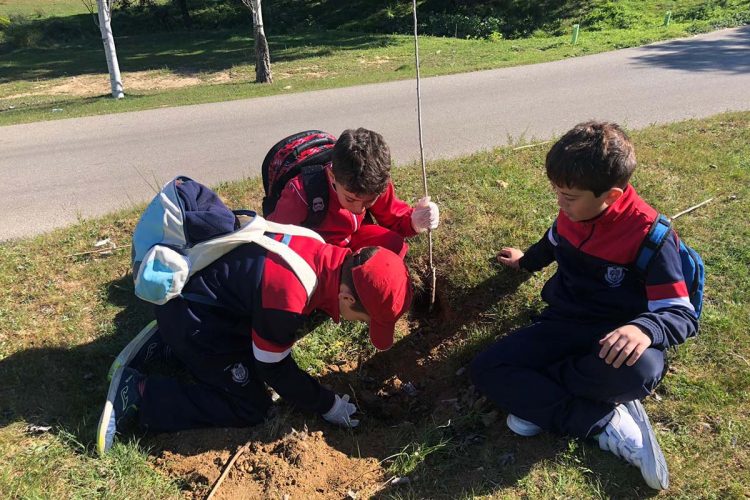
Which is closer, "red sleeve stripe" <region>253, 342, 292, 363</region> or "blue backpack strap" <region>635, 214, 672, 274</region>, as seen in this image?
"blue backpack strap" <region>635, 214, 672, 274</region>

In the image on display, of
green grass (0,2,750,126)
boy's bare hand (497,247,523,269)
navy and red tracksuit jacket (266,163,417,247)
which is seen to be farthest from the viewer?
green grass (0,2,750,126)

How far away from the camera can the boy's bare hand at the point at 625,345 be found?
2.44m

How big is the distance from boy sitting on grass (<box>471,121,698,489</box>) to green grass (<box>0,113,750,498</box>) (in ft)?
0.48

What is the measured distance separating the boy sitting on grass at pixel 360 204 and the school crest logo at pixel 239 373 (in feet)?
2.95

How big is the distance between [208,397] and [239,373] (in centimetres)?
21

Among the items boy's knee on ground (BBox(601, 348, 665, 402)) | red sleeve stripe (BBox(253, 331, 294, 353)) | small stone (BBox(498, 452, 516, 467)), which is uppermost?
red sleeve stripe (BBox(253, 331, 294, 353))

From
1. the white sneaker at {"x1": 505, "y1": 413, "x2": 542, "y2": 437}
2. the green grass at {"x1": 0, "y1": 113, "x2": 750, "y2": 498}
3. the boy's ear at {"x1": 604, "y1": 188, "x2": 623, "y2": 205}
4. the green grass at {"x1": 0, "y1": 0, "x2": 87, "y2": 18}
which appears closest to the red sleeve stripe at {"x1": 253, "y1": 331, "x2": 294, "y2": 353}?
the green grass at {"x1": 0, "y1": 113, "x2": 750, "y2": 498}

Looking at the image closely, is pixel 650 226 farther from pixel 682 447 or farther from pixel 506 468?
pixel 506 468

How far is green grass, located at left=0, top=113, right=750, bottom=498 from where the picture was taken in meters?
2.70

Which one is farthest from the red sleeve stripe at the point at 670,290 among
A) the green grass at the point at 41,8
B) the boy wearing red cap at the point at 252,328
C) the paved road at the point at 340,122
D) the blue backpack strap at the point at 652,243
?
the green grass at the point at 41,8

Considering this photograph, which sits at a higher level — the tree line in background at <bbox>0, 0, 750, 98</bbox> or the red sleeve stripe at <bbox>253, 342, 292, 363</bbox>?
the tree line in background at <bbox>0, 0, 750, 98</bbox>

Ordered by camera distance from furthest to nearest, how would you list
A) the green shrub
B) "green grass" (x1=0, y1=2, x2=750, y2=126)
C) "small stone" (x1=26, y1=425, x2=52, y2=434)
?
the green shrub
"green grass" (x1=0, y1=2, x2=750, y2=126)
"small stone" (x1=26, y1=425, x2=52, y2=434)

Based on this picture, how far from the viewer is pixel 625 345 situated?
2441mm

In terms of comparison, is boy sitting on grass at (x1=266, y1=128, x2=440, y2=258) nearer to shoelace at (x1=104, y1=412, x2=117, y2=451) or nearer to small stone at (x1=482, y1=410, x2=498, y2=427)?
small stone at (x1=482, y1=410, x2=498, y2=427)
